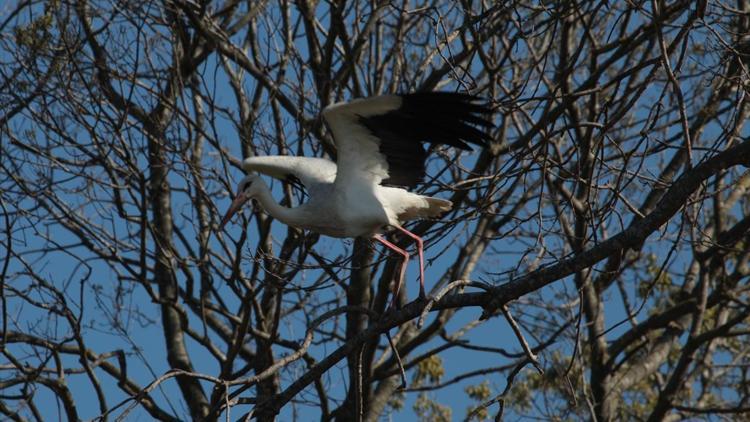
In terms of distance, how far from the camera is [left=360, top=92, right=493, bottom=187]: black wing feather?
5.72 metres

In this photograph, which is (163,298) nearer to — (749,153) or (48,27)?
(48,27)

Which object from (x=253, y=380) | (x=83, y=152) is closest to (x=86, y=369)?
(x=83, y=152)

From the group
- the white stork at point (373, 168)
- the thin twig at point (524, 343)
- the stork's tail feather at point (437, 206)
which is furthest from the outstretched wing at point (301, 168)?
the thin twig at point (524, 343)

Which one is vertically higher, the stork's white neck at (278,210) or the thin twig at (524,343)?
the stork's white neck at (278,210)

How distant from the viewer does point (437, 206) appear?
6750 mm

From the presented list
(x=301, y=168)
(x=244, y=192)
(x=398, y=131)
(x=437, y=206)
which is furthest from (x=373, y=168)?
(x=244, y=192)

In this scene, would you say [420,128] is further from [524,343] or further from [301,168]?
[524,343]

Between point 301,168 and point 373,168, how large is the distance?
640 millimetres

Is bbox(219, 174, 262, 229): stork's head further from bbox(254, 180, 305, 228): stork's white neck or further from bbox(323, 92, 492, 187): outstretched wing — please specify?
bbox(323, 92, 492, 187): outstretched wing

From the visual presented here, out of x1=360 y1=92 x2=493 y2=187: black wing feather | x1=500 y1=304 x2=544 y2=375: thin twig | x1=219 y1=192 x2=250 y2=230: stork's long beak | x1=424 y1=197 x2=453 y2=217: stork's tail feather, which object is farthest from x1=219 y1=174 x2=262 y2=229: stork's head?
x1=500 y1=304 x2=544 y2=375: thin twig

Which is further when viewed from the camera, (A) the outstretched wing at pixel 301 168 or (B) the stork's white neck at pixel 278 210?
(A) the outstretched wing at pixel 301 168

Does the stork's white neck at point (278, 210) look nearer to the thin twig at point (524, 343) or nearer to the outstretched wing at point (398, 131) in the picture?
the outstretched wing at point (398, 131)

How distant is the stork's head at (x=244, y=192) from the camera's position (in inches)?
280

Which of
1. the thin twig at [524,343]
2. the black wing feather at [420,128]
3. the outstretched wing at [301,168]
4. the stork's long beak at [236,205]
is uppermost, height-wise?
the outstretched wing at [301,168]
